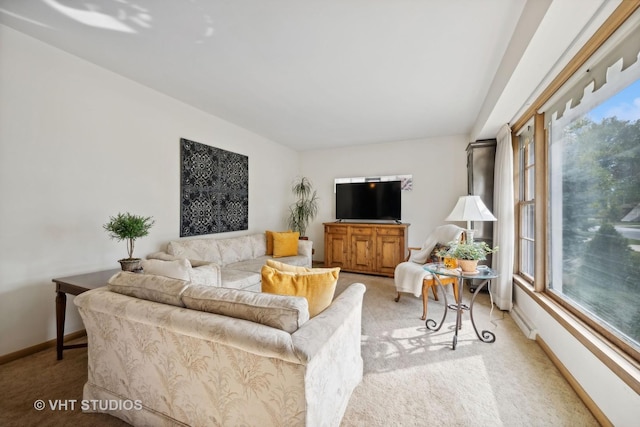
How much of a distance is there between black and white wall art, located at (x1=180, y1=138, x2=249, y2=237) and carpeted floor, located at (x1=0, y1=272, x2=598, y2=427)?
1.69 meters

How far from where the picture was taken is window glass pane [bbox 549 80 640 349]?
1.33 meters

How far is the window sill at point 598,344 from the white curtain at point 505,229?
745 mm

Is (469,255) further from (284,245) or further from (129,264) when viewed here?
(129,264)

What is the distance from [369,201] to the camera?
488 cm

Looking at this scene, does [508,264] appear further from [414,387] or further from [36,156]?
[36,156]

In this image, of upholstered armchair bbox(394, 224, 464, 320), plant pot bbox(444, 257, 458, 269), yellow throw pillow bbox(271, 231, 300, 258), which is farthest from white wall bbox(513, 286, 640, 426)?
yellow throw pillow bbox(271, 231, 300, 258)

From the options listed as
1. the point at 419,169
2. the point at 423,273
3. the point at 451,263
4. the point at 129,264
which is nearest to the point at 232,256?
the point at 129,264

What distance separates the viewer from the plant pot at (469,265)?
7.25 ft

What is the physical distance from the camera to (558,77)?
1.98 m

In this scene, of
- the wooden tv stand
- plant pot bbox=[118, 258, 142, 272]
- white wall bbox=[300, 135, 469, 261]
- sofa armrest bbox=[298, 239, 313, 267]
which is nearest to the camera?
plant pot bbox=[118, 258, 142, 272]

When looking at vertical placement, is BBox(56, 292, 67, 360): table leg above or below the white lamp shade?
below

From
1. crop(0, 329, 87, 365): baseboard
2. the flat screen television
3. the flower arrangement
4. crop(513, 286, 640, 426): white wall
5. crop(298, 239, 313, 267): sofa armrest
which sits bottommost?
crop(0, 329, 87, 365): baseboard

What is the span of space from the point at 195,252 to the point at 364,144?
146 inches

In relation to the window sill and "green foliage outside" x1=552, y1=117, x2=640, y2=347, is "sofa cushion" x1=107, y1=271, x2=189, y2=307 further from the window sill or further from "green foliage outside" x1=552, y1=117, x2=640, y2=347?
"green foliage outside" x1=552, y1=117, x2=640, y2=347
